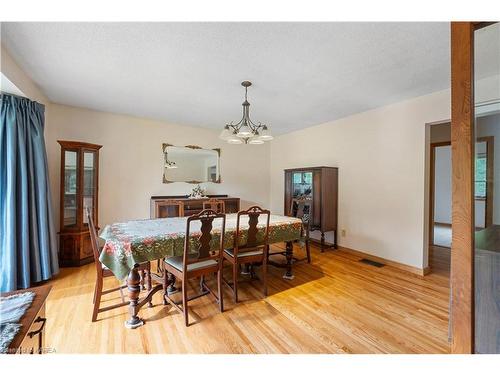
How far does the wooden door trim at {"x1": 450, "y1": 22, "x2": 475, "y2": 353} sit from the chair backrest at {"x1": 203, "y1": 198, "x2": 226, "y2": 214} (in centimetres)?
360

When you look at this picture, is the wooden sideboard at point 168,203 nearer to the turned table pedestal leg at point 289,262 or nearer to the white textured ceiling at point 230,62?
the white textured ceiling at point 230,62

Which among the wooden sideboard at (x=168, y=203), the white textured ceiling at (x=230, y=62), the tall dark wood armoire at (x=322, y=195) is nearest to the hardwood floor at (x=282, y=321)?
the tall dark wood armoire at (x=322, y=195)

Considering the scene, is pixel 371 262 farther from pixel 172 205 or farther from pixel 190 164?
pixel 190 164

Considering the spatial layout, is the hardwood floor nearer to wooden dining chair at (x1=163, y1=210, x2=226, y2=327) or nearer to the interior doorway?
wooden dining chair at (x1=163, y1=210, x2=226, y2=327)

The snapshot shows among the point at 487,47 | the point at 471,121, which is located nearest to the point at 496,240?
the point at 471,121

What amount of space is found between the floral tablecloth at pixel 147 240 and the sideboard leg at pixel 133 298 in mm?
120

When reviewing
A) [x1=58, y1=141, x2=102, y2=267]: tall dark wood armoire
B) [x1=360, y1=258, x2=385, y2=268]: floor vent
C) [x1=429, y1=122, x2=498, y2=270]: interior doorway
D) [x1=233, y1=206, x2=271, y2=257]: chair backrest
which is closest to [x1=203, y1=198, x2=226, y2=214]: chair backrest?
[x1=58, y1=141, x2=102, y2=267]: tall dark wood armoire

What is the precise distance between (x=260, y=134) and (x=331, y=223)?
2.23 m

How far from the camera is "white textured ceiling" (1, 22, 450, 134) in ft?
5.40

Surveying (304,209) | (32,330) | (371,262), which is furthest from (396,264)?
(32,330)

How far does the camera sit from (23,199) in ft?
7.64

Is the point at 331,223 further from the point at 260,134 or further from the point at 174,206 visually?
the point at 174,206

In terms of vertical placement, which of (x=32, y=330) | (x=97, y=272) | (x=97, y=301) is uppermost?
(x=32, y=330)

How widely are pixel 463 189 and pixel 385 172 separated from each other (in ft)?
8.73
